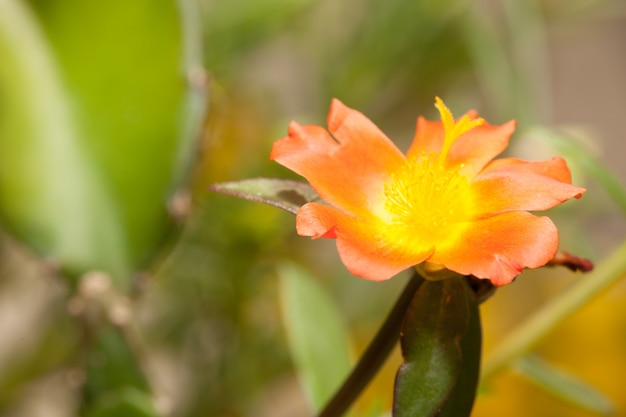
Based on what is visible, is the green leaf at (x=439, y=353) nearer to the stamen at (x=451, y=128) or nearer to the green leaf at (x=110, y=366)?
the stamen at (x=451, y=128)

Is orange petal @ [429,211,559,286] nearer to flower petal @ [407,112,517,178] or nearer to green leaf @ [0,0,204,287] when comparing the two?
flower petal @ [407,112,517,178]

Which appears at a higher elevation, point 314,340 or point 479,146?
point 479,146

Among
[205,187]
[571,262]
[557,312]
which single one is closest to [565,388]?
[557,312]

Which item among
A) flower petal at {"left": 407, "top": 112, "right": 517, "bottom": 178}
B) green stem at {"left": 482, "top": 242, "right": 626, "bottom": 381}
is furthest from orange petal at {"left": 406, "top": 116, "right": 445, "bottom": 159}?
green stem at {"left": 482, "top": 242, "right": 626, "bottom": 381}

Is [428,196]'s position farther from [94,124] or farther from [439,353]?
[94,124]

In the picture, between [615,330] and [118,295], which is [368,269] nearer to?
[118,295]

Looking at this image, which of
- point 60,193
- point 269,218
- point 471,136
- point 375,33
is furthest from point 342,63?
point 471,136

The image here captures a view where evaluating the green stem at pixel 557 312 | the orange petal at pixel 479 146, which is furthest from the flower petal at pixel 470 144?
the green stem at pixel 557 312
